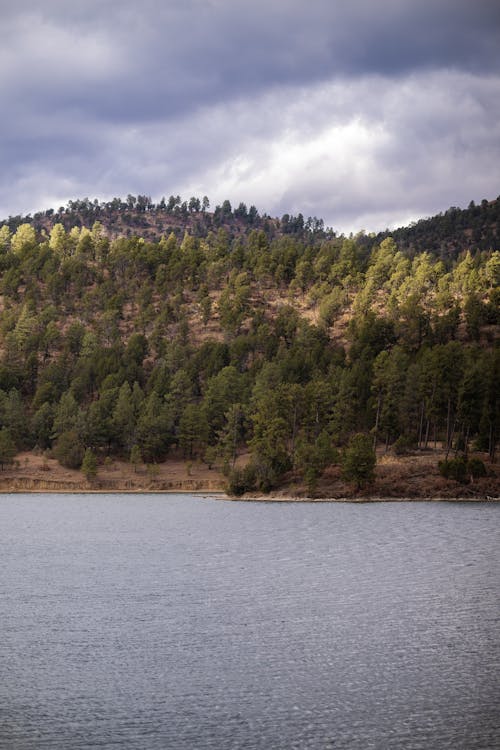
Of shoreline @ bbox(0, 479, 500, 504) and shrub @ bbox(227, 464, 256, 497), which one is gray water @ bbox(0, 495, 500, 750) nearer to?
shoreline @ bbox(0, 479, 500, 504)

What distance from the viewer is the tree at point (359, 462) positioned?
116438mm

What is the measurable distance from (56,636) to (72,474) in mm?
114962

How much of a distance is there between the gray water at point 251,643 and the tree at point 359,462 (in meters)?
39.5

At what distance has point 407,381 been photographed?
488 feet

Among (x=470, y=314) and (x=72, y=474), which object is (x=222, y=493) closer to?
(x=72, y=474)

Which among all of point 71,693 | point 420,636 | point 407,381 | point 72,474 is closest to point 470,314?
point 407,381

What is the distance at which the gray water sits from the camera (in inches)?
1047

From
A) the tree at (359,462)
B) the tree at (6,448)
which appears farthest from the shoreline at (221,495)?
the tree at (6,448)

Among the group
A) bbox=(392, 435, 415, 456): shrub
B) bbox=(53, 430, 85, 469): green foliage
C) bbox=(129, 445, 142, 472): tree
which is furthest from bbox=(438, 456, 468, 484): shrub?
bbox=(53, 430, 85, 469): green foliage

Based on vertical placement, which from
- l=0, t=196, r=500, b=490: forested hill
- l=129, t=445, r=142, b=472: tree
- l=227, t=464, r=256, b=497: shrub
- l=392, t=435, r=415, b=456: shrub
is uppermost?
l=0, t=196, r=500, b=490: forested hill

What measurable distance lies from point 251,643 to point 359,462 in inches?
3211

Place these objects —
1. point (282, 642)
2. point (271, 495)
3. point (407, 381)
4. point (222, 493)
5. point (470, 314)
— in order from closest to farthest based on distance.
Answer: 1. point (282, 642)
2. point (271, 495)
3. point (222, 493)
4. point (407, 381)
5. point (470, 314)

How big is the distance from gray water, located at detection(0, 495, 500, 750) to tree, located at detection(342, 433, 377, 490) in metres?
39.5

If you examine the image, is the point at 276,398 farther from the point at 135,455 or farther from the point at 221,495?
the point at 135,455
